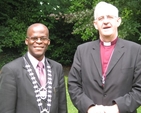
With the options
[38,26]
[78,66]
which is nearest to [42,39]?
[38,26]

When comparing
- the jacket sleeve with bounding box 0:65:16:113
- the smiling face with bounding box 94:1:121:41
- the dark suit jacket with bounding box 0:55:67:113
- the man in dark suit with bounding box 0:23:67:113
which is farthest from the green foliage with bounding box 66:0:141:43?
the jacket sleeve with bounding box 0:65:16:113

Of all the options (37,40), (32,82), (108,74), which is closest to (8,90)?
(32,82)

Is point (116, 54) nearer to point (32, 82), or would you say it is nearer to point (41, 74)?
point (41, 74)

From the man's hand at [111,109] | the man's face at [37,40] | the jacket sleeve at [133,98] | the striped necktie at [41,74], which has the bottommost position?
the man's hand at [111,109]

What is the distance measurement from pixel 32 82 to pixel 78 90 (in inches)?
22.4

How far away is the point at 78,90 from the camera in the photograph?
3979 mm

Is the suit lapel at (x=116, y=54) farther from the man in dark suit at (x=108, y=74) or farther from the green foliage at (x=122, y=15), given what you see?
the green foliage at (x=122, y=15)

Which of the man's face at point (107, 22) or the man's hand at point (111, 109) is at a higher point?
the man's face at point (107, 22)

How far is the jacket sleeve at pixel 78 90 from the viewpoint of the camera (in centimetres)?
387

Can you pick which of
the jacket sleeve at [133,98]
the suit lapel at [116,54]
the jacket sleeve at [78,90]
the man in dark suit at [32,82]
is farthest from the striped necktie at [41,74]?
the jacket sleeve at [133,98]

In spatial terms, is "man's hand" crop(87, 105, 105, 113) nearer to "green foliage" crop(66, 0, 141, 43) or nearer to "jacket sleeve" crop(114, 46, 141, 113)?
"jacket sleeve" crop(114, 46, 141, 113)

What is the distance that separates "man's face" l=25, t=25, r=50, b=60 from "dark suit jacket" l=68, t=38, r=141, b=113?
1.59ft

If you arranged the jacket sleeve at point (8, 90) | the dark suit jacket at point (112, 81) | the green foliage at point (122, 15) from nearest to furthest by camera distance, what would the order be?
the jacket sleeve at point (8, 90)
the dark suit jacket at point (112, 81)
the green foliage at point (122, 15)

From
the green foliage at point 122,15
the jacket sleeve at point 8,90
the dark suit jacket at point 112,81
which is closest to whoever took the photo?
the jacket sleeve at point 8,90
